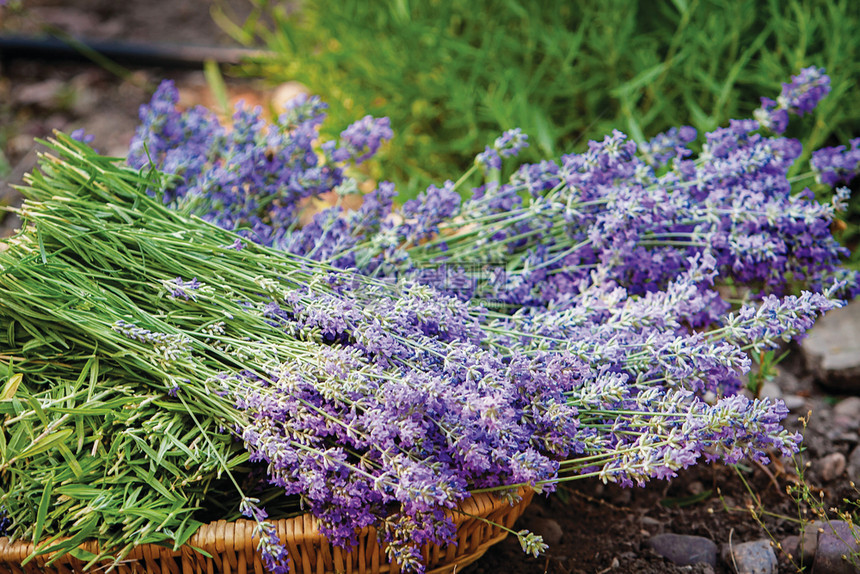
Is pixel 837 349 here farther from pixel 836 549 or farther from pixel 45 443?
pixel 45 443

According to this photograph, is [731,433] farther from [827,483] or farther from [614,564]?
[827,483]

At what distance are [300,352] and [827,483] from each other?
3.92ft

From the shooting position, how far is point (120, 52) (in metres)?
3.45

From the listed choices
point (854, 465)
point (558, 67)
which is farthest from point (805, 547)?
point (558, 67)

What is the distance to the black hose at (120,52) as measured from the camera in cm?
342

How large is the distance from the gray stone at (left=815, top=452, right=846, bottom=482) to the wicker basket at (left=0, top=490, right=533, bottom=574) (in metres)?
0.79

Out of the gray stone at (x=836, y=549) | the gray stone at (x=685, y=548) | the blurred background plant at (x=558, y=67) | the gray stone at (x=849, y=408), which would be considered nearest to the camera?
the gray stone at (x=836, y=549)

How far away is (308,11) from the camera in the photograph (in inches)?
119

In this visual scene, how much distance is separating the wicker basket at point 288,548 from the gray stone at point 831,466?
0.79 meters

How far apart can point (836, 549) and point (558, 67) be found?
64.4 inches

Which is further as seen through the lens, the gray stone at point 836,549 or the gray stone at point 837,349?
the gray stone at point 837,349

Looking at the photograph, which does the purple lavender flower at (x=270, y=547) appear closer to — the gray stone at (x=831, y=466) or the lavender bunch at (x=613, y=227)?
the lavender bunch at (x=613, y=227)

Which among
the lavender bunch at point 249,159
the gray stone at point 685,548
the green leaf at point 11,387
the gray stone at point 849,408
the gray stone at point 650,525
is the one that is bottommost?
the gray stone at point 685,548

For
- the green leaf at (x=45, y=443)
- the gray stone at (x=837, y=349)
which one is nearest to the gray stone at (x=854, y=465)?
the gray stone at (x=837, y=349)
